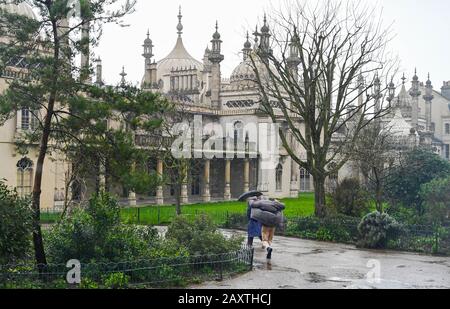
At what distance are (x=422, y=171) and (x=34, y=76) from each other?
53.1ft

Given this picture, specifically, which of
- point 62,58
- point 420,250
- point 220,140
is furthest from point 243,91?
point 62,58

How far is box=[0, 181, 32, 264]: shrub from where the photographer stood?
37.7 feet

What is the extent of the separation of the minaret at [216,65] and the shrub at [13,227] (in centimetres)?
3905

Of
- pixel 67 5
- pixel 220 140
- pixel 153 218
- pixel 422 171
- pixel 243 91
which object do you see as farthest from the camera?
pixel 243 91

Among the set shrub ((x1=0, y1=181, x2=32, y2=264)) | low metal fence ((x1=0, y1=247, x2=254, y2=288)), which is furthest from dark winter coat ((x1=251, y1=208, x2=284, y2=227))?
shrub ((x1=0, y1=181, x2=32, y2=264))

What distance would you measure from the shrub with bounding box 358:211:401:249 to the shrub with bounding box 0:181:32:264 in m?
11.4

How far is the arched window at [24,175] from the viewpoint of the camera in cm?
3080

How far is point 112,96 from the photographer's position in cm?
1340

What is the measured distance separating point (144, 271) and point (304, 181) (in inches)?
1968

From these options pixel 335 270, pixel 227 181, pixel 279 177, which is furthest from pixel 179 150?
pixel 279 177

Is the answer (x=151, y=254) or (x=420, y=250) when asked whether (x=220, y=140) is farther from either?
(x=151, y=254)

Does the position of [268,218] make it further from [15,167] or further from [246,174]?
[246,174]

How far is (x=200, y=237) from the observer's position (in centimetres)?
1484

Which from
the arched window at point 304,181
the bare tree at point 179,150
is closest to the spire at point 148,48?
the bare tree at point 179,150
